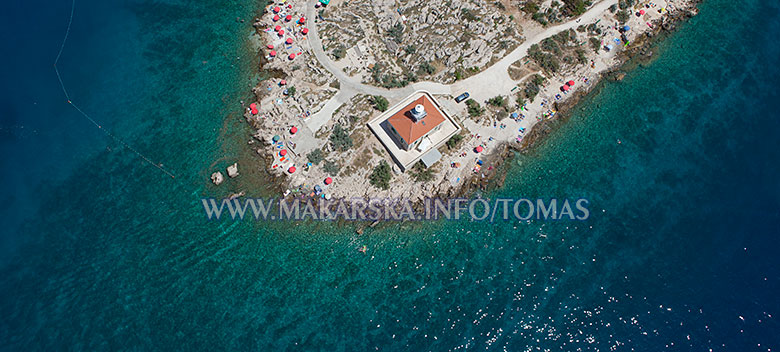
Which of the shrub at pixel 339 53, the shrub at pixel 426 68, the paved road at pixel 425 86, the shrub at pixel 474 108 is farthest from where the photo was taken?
the shrub at pixel 339 53

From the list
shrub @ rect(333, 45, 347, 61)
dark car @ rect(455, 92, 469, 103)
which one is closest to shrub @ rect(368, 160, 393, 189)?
dark car @ rect(455, 92, 469, 103)

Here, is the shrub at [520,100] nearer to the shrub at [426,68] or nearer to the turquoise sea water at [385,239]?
the turquoise sea water at [385,239]

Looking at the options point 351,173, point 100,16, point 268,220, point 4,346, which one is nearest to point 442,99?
point 351,173

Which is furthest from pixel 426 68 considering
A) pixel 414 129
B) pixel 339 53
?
pixel 339 53

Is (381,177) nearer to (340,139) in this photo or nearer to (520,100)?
(340,139)

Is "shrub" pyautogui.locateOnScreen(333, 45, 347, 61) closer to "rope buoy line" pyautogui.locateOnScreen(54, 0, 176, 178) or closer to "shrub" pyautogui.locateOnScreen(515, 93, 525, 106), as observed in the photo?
"shrub" pyautogui.locateOnScreen(515, 93, 525, 106)

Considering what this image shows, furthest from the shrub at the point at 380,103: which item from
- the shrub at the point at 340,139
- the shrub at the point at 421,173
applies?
the shrub at the point at 421,173

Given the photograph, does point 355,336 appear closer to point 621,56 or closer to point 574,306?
point 574,306
